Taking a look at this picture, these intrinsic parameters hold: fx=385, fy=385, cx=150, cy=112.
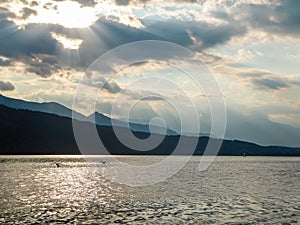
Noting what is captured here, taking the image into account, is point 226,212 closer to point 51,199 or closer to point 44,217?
point 44,217

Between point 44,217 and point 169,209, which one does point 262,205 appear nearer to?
point 169,209

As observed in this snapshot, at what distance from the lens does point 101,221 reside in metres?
50.5

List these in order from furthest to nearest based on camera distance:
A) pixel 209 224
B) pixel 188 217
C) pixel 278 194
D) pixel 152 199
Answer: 1. pixel 278 194
2. pixel 152 199
3. pixel 188 217
4. pixel 209 224

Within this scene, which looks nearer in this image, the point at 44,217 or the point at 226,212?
the point at 44,217

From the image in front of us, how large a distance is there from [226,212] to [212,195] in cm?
2269

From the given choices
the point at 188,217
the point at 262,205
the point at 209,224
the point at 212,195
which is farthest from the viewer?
the point at 212,195

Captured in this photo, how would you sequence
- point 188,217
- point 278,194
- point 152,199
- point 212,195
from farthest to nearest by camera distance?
1. point 278,194
2. point 212,195
3. point 152,199
4. point 188,217

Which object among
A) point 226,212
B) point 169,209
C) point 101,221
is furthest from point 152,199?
point 101,221

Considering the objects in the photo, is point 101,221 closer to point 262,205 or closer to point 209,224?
point 209,224

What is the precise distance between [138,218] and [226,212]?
14901mm

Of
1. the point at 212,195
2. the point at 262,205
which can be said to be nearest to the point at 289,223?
the point at 262,205

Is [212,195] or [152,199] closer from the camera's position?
[152,199]

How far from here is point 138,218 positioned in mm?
52812

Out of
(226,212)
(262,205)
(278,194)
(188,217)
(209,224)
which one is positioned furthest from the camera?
(278,194)
